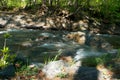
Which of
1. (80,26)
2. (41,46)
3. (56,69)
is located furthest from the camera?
(80,26)

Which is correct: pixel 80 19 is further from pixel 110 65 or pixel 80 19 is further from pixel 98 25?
pixel 110 65

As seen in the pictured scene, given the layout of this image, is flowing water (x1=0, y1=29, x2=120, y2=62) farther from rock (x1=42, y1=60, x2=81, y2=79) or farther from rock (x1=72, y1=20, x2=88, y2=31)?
rock (x1=72, y1=20, x2=88, y2=31)

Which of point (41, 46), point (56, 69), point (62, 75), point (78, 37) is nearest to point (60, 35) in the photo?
point (78, 37)

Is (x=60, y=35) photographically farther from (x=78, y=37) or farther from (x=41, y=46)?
(x=41, y=46)

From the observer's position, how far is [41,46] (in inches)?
381

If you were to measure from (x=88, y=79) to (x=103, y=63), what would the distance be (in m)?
0.99

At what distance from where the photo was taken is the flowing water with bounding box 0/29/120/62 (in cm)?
823

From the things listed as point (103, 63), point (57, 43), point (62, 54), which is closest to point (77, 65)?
point (103, 63)

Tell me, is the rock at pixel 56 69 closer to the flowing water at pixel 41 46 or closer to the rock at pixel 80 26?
the flowing water at pixel 41 46

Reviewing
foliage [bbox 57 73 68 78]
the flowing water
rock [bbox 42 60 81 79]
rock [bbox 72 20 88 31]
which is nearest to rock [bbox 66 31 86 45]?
the flowing water

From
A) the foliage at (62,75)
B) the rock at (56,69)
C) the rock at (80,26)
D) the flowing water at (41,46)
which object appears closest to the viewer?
the foliage at (62,75)

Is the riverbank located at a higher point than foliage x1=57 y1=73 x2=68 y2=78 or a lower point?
lower

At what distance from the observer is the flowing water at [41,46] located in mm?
8234

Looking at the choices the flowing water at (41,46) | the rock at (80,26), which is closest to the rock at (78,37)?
the flowing water at (41,46)
